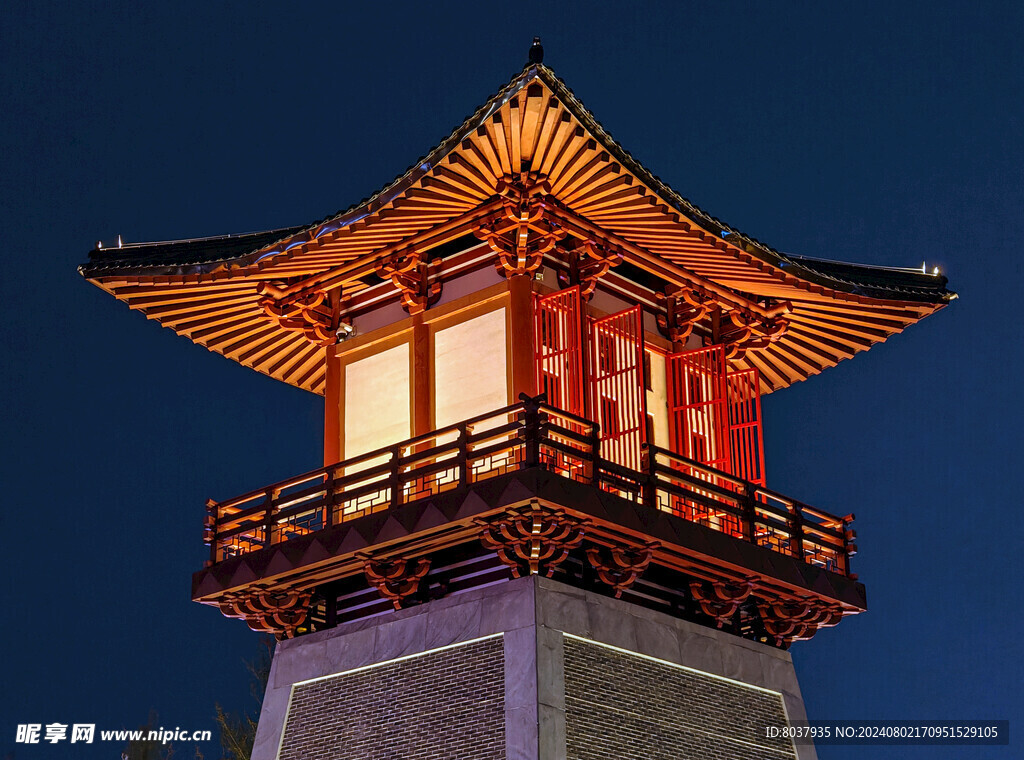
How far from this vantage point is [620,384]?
16.0 metres

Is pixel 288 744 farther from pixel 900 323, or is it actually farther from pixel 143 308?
pixel 900 323

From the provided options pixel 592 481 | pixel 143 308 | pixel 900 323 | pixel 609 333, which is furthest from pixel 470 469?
pixel 900 323

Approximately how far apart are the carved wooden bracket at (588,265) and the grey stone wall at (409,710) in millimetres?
4106

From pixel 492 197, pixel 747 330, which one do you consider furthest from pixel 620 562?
pixel 747 330

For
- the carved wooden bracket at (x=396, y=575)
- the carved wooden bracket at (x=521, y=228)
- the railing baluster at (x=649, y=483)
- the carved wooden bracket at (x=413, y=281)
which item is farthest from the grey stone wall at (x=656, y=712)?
the carved wooden bracket at (x=413, y=281)

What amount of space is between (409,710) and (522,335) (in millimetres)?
3908

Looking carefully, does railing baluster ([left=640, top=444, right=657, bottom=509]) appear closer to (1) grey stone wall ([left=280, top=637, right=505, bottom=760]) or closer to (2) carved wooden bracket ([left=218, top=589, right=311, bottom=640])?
(1) grey stone wall ([left=280, top=637, right=505, bottom=760])

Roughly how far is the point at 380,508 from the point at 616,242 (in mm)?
3908

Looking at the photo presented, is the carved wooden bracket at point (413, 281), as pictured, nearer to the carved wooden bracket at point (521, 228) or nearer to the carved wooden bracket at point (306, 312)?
the carved wooden bracket at point (521, 228)

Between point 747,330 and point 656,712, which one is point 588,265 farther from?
point 656,712

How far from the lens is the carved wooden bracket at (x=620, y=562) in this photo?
48.2 ft

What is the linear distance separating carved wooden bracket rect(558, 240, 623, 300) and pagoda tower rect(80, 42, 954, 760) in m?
0.03

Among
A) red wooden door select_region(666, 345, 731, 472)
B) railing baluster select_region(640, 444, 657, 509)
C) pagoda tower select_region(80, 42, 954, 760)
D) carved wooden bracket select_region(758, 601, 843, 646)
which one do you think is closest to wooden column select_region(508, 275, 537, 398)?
pagoda tower select_region(80, 42, 954, 760)

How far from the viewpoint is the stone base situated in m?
13.9
